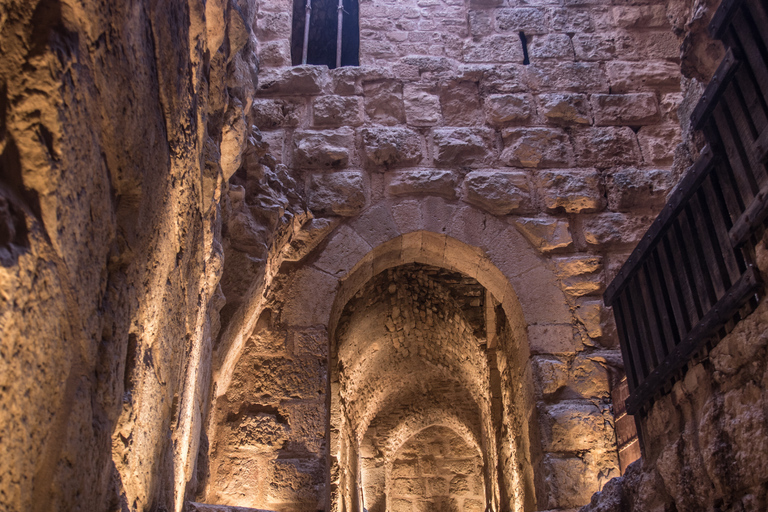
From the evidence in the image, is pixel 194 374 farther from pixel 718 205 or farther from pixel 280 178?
pixel 718 205

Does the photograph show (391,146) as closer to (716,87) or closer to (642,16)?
(642,16)

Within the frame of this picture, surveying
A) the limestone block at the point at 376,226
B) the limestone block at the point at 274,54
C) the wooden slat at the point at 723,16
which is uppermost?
the limestone block at the point at 274,54

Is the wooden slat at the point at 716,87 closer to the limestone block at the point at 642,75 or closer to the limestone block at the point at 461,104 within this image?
the limestone block at the point at 461,104

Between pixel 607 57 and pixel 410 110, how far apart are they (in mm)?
1466

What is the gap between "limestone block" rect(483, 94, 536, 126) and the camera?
4.06 m

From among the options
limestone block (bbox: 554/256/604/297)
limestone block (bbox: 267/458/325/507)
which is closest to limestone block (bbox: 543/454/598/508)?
limestone block (bbox: 554/256/604/297)

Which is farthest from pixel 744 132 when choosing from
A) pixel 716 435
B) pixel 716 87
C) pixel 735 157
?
pixel 716 435

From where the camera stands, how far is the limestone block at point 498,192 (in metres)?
3.79

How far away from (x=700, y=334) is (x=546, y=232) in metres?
2.24

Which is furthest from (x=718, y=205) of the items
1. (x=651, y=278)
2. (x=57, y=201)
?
(x=57, y=201)

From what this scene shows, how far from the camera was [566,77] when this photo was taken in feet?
13.8

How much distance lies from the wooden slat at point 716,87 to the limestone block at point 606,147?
7.56 feet

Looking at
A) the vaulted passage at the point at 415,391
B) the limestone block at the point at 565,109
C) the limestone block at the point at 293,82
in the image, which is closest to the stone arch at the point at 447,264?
the limestone block at the point at 565,109

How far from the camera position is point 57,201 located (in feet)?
3.28
